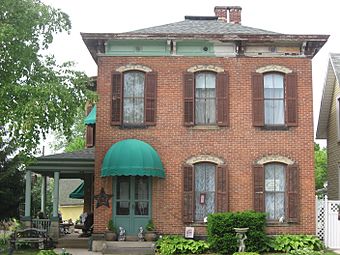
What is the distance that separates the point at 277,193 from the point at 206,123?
11.8 ft

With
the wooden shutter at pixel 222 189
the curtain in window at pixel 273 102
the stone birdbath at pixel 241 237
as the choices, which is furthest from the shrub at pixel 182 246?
the curtain in window at pixel 273 102

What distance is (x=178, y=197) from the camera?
21.0m

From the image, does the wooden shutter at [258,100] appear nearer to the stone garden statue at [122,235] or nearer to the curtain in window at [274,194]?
the curtain in window at [274,194]

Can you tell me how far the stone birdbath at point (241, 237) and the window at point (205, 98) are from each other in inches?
161

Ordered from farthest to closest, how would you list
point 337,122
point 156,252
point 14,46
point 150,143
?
1. point 337,122
2. point 150,143
3. point 156,252
4. point 14,46

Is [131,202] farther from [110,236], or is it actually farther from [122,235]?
[110,236]

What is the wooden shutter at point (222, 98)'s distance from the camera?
21.3 meters

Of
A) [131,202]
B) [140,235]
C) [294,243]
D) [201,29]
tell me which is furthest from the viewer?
[201,29]

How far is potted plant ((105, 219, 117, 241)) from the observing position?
2044 cm

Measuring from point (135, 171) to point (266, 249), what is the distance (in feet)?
17.0

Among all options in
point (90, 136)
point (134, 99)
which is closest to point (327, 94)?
point (134, 99)

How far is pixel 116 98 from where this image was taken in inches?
843

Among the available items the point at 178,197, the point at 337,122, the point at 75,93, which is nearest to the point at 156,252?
the point at 178,197

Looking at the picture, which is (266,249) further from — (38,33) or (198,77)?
(38,33)
